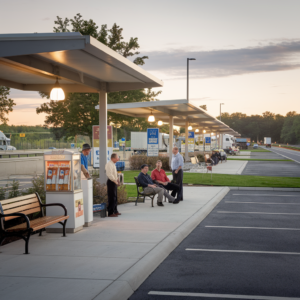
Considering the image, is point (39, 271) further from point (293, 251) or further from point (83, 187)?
point (293, 251)

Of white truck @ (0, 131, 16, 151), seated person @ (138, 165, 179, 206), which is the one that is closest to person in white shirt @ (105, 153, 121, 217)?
seated person @ (138, 165, 179, 206)

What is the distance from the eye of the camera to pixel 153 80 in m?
10.6

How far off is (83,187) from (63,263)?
3.20 m

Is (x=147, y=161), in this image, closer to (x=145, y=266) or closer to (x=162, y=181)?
(x=162, y=181)

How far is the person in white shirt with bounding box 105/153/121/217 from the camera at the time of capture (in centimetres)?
1018

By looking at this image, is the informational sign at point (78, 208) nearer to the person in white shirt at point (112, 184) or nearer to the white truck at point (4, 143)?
the person in white shirt at point (112, 184)

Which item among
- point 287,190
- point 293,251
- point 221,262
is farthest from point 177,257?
point 287,190

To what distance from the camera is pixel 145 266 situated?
19.5 ft

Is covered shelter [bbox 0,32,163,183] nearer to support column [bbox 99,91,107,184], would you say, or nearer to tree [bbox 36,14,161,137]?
support column [bbox 99,91,107,184]

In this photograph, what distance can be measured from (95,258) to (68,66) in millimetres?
4602

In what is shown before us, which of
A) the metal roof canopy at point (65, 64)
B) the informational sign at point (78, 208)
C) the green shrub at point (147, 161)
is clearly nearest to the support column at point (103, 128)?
the metal roof canopy at point (65, 64)

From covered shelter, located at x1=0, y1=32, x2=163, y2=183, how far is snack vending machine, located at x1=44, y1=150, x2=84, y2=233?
1.98 meters

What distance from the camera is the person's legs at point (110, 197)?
1030cm

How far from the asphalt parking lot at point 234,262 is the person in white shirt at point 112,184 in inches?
92.5
